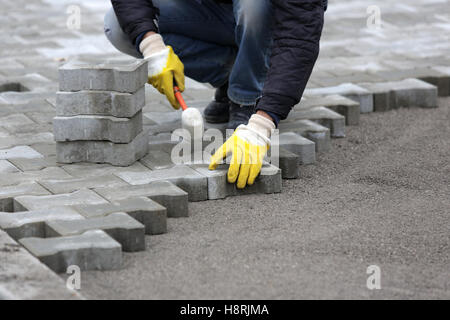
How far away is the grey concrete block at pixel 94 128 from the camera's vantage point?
11.8 feet

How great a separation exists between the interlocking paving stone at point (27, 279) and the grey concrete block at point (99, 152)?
1.02 metres

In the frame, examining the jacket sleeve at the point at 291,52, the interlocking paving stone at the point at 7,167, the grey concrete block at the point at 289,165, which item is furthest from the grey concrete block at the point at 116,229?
the grey concrete block at the point at 289,165

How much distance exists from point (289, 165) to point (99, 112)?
91cm

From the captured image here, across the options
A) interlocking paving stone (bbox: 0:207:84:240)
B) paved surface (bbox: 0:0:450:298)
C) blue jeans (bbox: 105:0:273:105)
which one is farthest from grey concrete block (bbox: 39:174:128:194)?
blue jeans (bbox: 105:0:273:105)

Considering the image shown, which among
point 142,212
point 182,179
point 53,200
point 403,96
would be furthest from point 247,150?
point 403,96

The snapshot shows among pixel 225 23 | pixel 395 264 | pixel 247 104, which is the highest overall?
pixel 225 23

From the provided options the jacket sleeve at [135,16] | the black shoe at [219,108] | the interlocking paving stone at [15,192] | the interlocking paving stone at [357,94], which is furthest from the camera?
the interlocking paving stone at [357,94]

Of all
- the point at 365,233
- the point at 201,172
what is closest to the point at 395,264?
the point at 365,233

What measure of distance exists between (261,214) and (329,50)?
3.31 meters

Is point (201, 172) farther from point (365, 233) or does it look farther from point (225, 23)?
point (225, 23)

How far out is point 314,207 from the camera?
3.45 meters

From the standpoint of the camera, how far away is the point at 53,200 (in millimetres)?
3217

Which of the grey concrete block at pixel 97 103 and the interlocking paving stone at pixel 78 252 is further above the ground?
the grey concrete block at pixel 97 103

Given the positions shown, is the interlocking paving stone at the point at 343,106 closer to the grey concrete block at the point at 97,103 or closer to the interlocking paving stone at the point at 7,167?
the grey concrete block at the point at 97,103
